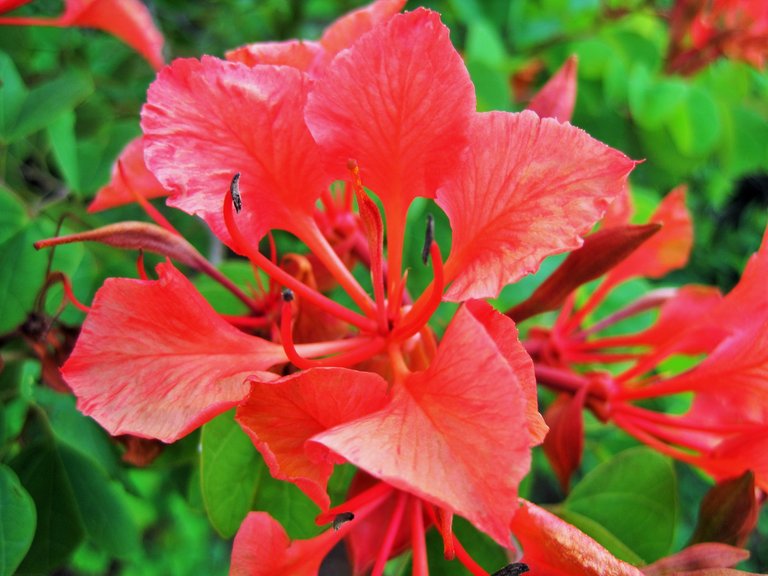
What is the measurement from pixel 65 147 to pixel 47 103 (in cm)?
9

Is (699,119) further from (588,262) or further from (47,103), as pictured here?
(47,103)

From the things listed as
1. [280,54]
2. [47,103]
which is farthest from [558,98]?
[47,103]

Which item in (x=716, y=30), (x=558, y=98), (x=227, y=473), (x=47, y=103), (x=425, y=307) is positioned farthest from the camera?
(x=716, y=30)

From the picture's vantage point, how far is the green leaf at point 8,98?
89 centimetres

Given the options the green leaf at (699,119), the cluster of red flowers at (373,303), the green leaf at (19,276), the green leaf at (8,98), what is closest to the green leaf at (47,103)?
the green leaf at (8,98)

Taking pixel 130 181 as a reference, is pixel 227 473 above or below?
below

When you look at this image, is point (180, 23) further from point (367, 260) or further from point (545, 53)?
point (367, 260)

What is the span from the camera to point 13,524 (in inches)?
25.9

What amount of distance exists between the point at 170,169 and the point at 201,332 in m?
0.13

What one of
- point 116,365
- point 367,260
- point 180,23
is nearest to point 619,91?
point 367,260

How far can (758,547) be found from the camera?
3.01 m

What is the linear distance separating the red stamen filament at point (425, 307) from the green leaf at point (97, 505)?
1.47 ft

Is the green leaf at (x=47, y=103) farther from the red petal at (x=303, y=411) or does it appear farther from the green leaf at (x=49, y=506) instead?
the red petal at (x=303, y=411)

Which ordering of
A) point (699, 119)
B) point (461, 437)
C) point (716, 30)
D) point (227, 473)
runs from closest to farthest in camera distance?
point (461, 437), point (227, 473), point (699, 119), point (716, 30)
